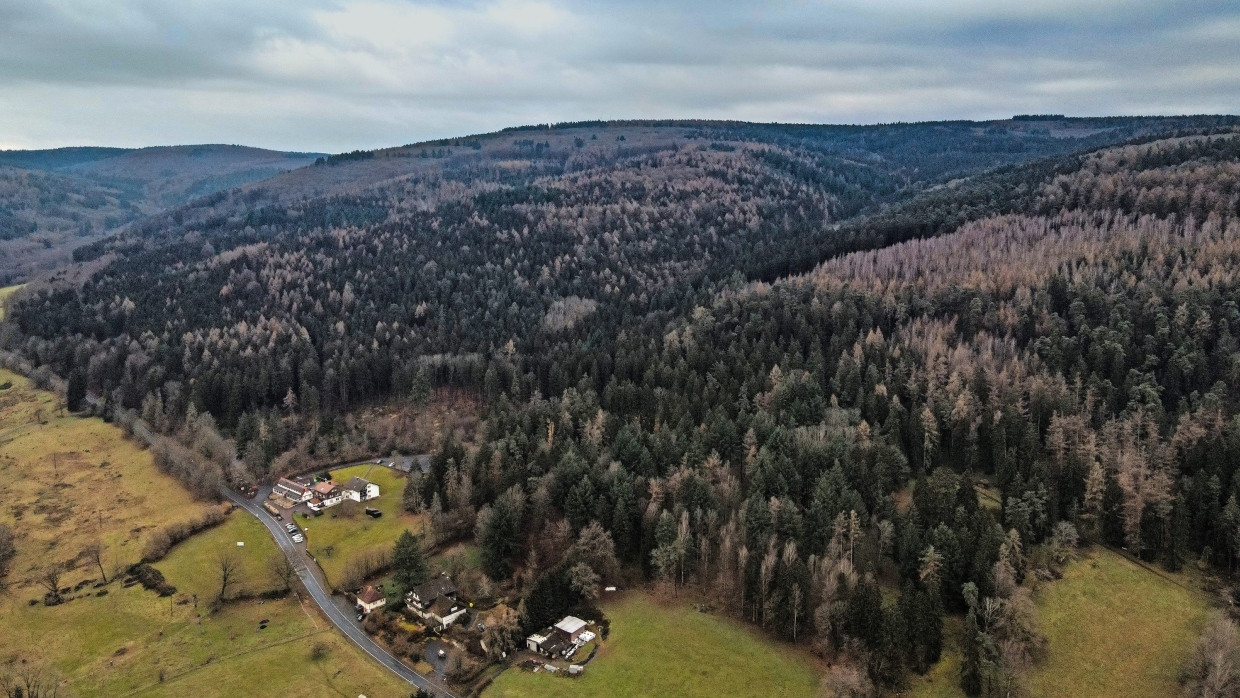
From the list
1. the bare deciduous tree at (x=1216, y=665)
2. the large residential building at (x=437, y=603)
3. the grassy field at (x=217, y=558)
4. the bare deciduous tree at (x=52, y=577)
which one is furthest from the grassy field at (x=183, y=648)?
the bare deciduous tree at (x=1216, y=665)

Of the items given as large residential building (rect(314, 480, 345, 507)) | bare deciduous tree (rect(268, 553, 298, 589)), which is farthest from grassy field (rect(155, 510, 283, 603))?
large residential building (rect(314, 480, 345, 507))

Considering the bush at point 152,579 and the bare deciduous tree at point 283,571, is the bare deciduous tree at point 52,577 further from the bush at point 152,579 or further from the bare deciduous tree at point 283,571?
the bare deciduous tree at point 283,571

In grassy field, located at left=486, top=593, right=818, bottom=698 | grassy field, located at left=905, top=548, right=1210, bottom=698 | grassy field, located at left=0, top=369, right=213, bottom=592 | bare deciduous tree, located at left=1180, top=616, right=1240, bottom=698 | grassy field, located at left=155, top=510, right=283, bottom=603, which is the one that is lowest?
grassy field, located at left=155, top=510, right=283, bottom=603

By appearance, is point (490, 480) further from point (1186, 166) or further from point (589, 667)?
point (1186, 166)

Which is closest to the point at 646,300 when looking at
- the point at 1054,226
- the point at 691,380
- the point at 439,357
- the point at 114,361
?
the point at 439,357

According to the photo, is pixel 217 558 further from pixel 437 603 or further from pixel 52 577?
pixel 437 603

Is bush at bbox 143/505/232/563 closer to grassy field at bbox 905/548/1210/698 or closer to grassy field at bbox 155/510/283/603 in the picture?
grassy field at bbox 155/510/283/603

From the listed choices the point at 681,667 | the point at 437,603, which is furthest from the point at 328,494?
the point at 681,667
